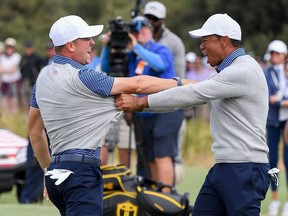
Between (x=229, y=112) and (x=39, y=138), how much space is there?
1464mm

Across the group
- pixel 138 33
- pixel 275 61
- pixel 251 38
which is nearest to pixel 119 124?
pixel 138 33

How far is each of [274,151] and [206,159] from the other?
6237 mm

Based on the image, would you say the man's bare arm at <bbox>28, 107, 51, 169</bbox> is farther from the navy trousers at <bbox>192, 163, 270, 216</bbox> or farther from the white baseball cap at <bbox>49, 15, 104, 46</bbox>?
the navy trousers at <bbox>192, 163, 270, 216</bbox>

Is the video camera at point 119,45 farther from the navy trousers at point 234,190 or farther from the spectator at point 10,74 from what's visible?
the spectator at point 10,74

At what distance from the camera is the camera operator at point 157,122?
38.5 ft

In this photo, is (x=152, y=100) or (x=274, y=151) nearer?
(x=152, y=100)

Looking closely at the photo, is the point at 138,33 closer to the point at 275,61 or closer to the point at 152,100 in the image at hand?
the point at 275,61

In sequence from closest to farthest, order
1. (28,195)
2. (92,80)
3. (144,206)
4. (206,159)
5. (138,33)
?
(92,80)
(144,206)
(138,33)
(28,195)
(206,159)

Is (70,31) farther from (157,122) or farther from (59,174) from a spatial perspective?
(157,122)

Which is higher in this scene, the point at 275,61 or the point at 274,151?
the point at 275,61

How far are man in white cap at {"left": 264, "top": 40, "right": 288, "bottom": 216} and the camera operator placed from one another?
5.37ft

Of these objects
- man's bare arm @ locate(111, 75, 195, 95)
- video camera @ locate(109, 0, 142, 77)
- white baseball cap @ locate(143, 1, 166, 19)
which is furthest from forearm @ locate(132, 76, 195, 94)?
white baseball cap @ locate(143, 1, 166, 19)

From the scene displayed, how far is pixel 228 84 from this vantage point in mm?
7191

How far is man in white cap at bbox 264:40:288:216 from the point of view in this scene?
13.0 m
